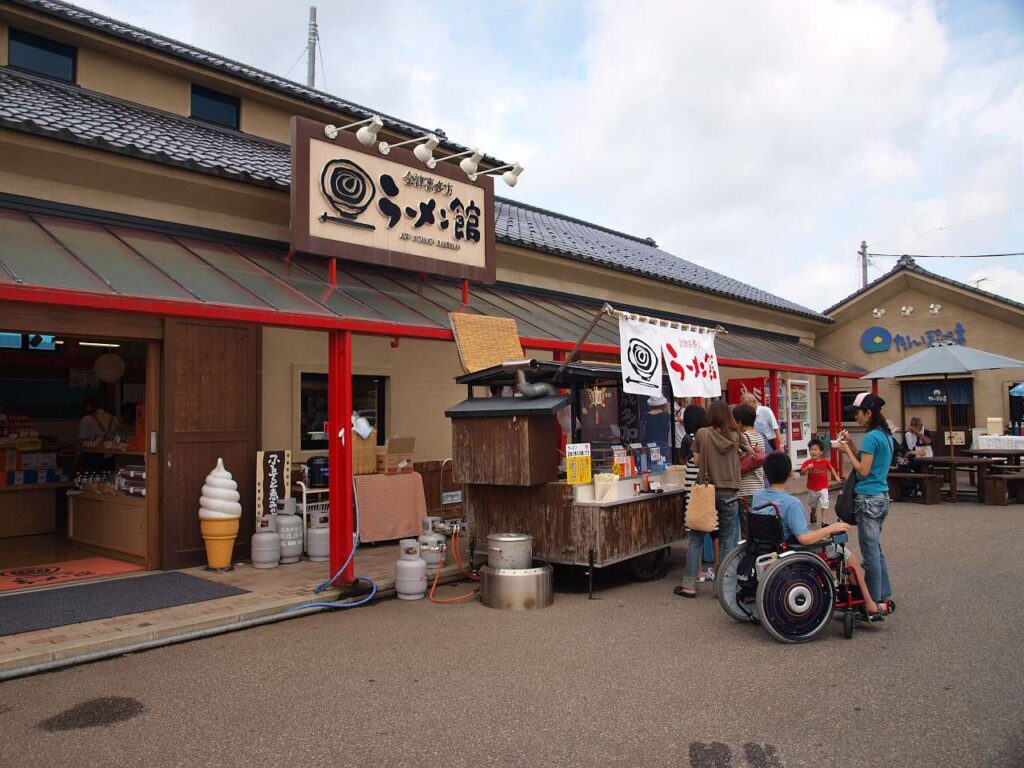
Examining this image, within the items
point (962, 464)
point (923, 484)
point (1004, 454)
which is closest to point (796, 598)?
point (923, 484)

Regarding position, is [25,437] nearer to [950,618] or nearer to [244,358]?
[244,358]

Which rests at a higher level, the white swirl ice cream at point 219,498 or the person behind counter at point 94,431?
the person behind counter at point 94,431

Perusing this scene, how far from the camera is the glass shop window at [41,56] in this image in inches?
407

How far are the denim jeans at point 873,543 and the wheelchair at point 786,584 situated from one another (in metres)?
0.25

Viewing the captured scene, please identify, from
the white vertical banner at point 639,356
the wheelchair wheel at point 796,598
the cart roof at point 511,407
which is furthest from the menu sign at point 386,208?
the wheelchair wheel at point 796,598

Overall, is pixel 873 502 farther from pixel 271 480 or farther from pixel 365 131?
pixel 271 480

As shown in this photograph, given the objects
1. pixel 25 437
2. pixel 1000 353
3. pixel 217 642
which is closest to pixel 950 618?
pixel 217 642

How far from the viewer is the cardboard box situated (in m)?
10.1

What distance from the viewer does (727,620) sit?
6.42m

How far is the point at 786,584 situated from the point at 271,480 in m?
6.13

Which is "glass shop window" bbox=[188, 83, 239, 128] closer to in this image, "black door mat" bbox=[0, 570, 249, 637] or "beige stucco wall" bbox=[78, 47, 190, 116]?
"beige stucco wall" bbox=[78, 47, 190, 116]

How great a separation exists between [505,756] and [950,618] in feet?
14.6

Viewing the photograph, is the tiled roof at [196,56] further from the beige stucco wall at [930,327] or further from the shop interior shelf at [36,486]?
the beige stucco wall at [930,327]

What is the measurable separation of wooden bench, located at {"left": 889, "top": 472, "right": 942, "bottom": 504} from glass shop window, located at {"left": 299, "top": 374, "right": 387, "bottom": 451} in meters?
9.96
